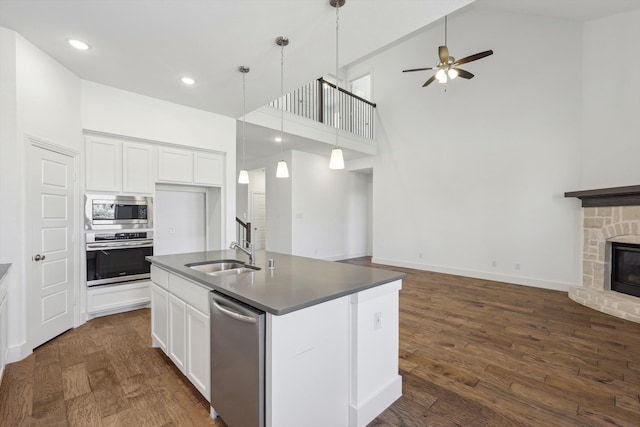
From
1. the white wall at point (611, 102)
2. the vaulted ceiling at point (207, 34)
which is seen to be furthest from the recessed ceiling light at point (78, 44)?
the white wall at point (611, 102)

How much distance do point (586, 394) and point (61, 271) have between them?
4.83 m

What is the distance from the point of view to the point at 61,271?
307cm

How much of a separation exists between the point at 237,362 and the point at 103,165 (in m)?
3.28

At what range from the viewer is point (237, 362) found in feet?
5.01

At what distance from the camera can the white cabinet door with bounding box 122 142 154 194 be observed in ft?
12.1

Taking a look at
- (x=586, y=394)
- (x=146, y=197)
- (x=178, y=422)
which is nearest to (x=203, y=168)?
(x=146, y=197)

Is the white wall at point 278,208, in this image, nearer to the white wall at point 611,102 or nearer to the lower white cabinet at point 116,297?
the lower white cabinet at point 116,297

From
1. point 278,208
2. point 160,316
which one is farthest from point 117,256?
point 278,208

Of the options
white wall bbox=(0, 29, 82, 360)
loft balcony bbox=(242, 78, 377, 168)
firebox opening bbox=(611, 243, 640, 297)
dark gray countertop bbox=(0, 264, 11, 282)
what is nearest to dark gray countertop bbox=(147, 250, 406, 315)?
dark gray countertop bbox=(0, 264, 11, 282)

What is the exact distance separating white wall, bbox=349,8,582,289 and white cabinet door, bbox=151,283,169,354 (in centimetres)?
541

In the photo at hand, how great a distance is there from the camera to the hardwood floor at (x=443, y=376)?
184cm

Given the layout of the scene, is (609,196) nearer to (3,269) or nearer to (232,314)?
(232,314)

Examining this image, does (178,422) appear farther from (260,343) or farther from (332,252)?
(332,252)

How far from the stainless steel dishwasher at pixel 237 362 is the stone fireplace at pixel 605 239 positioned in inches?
180
